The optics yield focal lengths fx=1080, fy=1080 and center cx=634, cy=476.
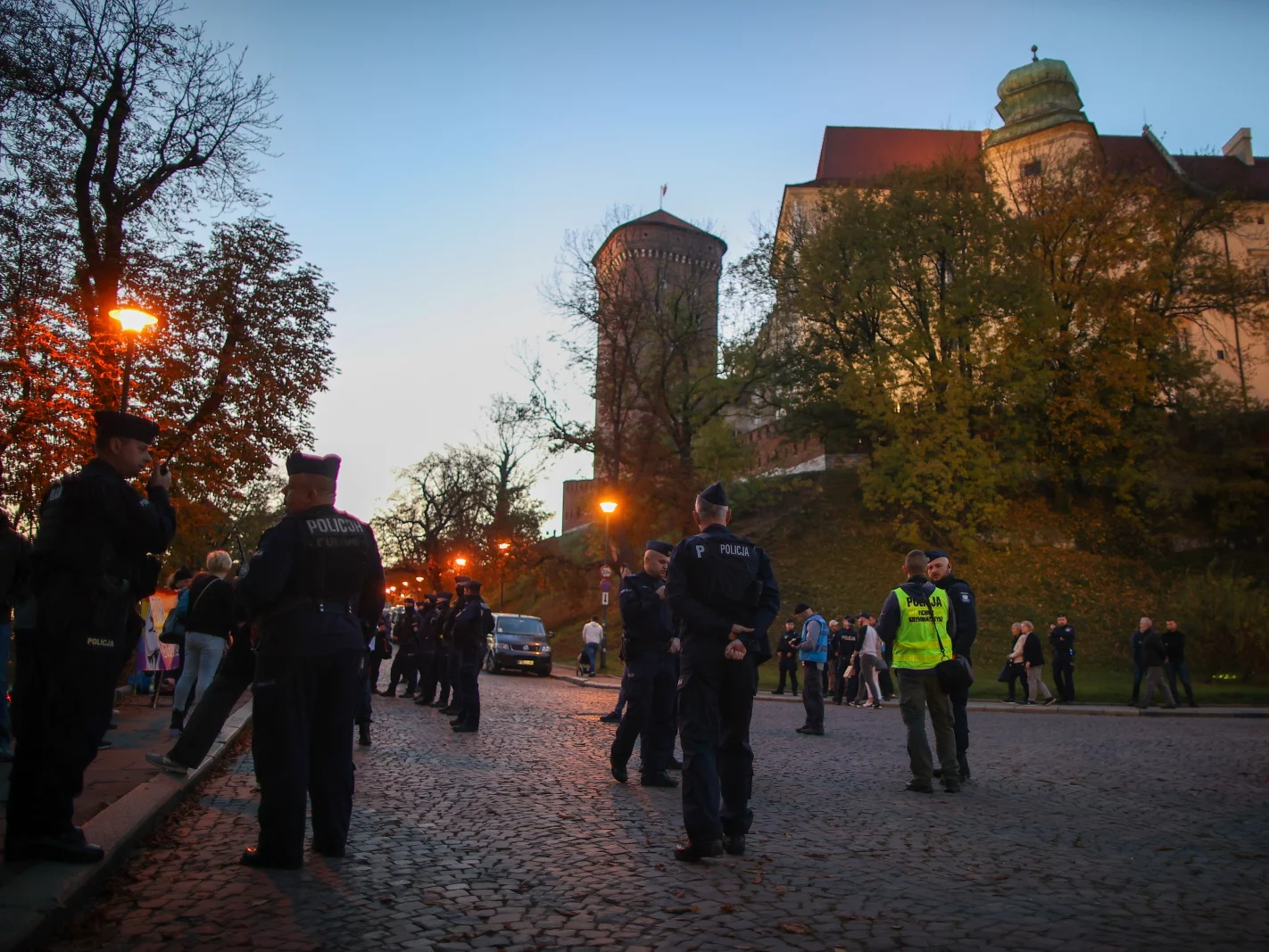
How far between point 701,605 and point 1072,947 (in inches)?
101

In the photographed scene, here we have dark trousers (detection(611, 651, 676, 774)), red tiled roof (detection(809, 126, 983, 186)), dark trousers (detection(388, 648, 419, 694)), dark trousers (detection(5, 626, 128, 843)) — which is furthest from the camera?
red tiled roof (detection(809, 126, 983, 186))

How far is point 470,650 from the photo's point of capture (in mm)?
13297

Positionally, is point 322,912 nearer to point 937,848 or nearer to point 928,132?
point 937,848

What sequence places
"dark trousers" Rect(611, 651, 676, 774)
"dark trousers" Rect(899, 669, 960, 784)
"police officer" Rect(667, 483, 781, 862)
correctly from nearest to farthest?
"police officer" Rect(667, 483, 781, 862)
"dark trousers" Rect(899, 669, 960, 784)
"dark trousers" Rect(611, 651, 676, 774)

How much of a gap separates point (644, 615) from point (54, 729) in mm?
5494

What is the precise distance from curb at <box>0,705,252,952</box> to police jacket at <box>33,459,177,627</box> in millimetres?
1111

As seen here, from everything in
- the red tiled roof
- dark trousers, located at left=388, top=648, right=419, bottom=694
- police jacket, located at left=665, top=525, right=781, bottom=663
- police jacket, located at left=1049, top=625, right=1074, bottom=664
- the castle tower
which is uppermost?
the red tiled roof

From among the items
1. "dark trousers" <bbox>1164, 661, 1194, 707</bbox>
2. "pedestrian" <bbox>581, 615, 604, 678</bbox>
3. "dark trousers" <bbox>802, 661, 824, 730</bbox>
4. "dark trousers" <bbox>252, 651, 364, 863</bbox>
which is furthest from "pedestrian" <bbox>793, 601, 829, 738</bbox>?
"pedestrian" <bbox>581, 615, 604, 678</bbox>

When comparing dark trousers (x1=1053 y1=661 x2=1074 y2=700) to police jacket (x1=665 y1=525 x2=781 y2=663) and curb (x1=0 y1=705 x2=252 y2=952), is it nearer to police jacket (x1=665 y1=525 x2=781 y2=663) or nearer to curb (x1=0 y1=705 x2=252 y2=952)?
police jacket (x1=665 y1=525 x2=781 y2=663)

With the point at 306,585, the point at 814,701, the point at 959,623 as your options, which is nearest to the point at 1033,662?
the point at 814,701

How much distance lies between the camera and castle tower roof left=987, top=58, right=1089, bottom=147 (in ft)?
191

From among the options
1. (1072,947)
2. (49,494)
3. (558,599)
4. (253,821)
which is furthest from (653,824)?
(558,599)

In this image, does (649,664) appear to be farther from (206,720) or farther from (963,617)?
(206,720)

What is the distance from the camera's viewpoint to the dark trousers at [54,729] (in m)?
4.81
